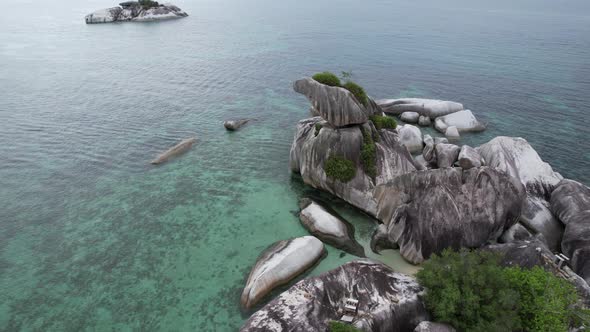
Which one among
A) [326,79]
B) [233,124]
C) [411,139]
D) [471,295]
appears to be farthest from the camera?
[233,124]

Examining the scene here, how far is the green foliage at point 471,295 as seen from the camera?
14820 millimetres

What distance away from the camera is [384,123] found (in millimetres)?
30250

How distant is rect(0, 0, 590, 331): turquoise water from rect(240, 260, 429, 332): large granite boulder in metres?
4.08

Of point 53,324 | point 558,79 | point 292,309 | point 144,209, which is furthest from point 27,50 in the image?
point 558,79

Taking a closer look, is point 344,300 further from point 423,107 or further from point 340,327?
point 423,107

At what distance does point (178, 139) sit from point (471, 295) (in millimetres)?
32492

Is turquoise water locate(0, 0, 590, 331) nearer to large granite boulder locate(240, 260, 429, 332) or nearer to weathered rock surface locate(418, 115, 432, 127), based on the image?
large granite boulder locate(240, 260, 429, 332)

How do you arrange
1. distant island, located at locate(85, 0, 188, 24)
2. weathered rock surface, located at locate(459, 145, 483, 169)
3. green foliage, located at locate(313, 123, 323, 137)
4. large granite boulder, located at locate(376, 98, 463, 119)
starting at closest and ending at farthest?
weathered rock surface, located at locate(459, 145, 483, 169) < green foliage, located at locate(313, 123, 323, 137) < large granite boulder, located at locate(376, 98, 463, 119) < distant island, located at locate(85, 0, 188, 24)

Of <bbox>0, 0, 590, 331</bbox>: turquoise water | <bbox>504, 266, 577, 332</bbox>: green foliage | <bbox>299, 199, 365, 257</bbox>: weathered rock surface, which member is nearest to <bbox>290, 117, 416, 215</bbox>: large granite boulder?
<bbox>0, 0, 590, 331</bbox>: turquoise water

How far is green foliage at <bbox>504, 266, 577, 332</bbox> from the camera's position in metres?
14.4

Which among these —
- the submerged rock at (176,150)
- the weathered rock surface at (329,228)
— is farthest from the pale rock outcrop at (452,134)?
the submerged rock at (176,150)

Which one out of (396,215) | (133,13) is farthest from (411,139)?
(133,13)

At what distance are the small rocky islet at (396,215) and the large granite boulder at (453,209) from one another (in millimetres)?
65

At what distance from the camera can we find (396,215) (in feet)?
74.3
